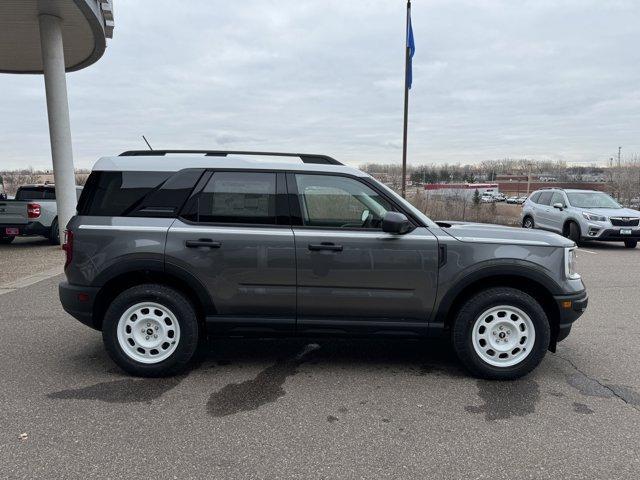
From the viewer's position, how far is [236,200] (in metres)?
4.11

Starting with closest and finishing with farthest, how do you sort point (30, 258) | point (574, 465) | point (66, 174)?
point (574, 465)
point (30, 258)
point (66, 174)

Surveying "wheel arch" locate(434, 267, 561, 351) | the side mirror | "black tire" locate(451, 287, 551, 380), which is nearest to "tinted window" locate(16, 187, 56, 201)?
the side mirror

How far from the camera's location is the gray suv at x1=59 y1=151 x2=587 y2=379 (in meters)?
3.98

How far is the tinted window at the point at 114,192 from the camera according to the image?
4098 mm

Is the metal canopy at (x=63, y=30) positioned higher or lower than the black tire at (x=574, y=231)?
higher

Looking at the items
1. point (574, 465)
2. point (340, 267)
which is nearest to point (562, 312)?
point (574, 465)

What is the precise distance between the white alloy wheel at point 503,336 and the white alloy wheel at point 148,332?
2.51m

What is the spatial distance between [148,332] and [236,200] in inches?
52.3

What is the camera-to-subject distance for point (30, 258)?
10711 millimetres

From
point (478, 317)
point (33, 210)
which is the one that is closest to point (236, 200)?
point (478, 317)

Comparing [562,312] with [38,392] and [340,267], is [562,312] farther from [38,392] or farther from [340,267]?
[38,392]

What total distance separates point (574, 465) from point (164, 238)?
324 cm

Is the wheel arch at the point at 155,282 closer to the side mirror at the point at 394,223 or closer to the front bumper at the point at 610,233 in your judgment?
the side mirror at the point at 394,223

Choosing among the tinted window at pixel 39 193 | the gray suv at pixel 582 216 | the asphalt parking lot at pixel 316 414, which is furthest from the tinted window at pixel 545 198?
the tinted window at pixel 39 193
